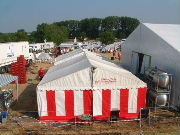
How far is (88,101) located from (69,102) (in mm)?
799

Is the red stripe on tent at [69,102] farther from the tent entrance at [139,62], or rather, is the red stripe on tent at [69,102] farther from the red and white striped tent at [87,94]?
the tent entrance at [139,62]

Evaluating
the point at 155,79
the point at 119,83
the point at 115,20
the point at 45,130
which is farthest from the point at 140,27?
the point at 115,20

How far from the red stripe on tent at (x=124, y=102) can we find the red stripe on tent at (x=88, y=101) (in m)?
1.30

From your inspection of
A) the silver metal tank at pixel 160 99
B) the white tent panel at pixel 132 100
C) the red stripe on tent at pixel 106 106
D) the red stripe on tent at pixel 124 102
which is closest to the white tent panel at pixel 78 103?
the red stripe on tent at pixel 106 106

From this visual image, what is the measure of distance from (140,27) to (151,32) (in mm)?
2118

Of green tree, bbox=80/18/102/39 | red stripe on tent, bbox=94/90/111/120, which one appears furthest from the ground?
green tree, bbox=80/18/102/39

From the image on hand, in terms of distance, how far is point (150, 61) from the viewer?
14805 mm

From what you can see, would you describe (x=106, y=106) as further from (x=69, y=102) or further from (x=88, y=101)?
(x=69, y=102)

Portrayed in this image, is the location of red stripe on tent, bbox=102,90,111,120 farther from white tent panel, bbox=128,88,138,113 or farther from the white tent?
the white tent

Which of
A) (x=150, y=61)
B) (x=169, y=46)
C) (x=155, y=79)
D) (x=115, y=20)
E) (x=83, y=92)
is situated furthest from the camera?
(x=115, y=20)

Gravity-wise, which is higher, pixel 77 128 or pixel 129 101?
pixel 129 101

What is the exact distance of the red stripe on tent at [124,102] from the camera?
10.8 metres

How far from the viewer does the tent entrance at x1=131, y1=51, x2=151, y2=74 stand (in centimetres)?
→ 1534

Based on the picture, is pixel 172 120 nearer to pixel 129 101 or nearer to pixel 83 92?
→ pixel 129 101
